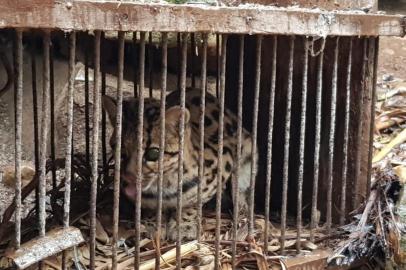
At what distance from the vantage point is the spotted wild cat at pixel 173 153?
11.6 ft

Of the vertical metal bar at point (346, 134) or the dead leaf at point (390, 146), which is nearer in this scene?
the vertical metal bar at point (346, 134)

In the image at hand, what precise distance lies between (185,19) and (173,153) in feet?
3.39

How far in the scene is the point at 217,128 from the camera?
12.5 feet

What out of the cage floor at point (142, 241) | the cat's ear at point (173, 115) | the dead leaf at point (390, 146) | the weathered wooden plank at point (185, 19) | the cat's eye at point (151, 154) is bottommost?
the cage floor at point (142, 241)

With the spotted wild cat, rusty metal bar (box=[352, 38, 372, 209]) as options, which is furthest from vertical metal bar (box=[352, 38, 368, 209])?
the spotted wild cat

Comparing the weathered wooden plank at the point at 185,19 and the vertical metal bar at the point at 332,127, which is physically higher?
the weathered wooden plank at the point at 185,19

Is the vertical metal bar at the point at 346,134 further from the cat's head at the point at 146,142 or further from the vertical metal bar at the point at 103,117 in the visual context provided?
the vertical metal bar at the point at 103,117

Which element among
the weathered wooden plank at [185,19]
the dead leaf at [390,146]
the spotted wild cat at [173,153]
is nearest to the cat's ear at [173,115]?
the spotted wild cat at [173,153]

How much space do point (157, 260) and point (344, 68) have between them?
137cm

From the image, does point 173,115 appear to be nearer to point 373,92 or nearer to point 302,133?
point 302,133

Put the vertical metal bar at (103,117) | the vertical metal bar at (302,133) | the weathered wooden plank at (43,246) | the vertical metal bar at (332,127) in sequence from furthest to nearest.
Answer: the vertical metal bar at (103,117) < the vertical metal bar at (332,127) < the vertical metal bar at (302,133) < the weathered wooden plank at (43,246)

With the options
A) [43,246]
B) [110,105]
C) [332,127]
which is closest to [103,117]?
[110,105]

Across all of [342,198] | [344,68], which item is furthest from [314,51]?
[342,198]

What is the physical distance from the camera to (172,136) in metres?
3.61
